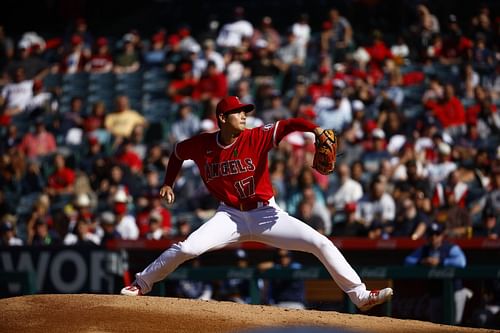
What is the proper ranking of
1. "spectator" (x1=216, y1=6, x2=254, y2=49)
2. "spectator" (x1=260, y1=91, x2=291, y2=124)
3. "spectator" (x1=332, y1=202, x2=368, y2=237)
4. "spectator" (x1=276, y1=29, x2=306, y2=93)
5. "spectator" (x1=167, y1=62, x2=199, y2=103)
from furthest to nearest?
1. "spectator" (x1=216, y1=6, x2=254, y2=49)
2. "spectator" (x1=167, y1=62, x2=199, y2=103)
3. "spectator" (x1=276, y1=29, x2=306, y2=93)
4. "spectator" (x1=260, y1=91, x2=291, y2=124)
5. "spectator" (x1=332, y1=202, x2=368, y2=237)

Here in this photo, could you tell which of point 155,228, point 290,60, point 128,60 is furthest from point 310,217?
point 128,60

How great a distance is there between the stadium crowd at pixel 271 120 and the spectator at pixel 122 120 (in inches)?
0.9

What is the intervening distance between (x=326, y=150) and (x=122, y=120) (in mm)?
8798

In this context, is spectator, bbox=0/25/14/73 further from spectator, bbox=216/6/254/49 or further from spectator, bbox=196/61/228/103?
spectator, bbox=196/61/228/103

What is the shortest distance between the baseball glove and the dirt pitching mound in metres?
1.23

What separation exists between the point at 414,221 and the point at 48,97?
26.8 feet

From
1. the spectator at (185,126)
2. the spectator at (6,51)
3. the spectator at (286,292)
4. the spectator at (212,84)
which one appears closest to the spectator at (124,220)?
the spectator at (185,126)

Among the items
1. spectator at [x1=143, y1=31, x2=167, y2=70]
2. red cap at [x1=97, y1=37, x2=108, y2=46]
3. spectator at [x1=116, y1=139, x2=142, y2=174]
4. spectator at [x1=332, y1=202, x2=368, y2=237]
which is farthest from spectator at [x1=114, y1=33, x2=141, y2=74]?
spectator at [x1=332, y1=202, x2=368, y2=237]

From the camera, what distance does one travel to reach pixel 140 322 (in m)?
7.75

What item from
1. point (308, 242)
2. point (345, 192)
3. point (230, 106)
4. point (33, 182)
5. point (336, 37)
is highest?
point (336, 37)

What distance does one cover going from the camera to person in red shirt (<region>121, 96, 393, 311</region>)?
7.80 metres

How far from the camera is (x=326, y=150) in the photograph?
25.2 feet

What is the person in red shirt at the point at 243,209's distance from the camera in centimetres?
780

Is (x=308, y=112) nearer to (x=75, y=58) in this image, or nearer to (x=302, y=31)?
(x=302, y=31)
